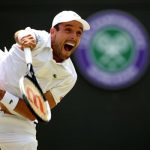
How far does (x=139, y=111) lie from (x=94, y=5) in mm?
1171

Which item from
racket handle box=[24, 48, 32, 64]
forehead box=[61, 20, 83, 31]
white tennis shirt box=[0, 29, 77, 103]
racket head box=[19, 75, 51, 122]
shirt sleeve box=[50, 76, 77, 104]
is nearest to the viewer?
racket head box=[19, 75, 51, 122]

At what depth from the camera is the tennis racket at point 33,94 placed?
3988 mm

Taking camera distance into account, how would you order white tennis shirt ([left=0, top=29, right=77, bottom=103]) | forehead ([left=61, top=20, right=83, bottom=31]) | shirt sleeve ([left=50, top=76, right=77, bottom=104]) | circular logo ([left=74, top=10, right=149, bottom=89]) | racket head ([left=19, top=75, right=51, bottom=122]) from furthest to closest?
circular logo ([left=74, top=10, right=149, bottom=89]) < shirt sleeve ([left=50, top=76, right=77, bottom=104]) < forehead ([left=61, top=20, right=83, bottom=31]) < white tennis shirt ([left=0, top=29, right=77, bottom=103]) < racket head ([left=19, top=75, right=51, bottom=122])

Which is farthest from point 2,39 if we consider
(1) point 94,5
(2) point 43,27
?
(1) point 94,5

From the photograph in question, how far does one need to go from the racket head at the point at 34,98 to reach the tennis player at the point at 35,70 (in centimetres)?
27

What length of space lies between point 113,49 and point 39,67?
8.39 feet

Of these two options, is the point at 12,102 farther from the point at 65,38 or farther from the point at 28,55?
the point at 65,38

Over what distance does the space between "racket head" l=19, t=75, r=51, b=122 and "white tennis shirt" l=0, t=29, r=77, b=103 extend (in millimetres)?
287

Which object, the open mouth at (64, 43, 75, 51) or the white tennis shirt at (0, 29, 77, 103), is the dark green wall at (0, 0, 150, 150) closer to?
the white tennis shirt at (0, 29, 77, 103)

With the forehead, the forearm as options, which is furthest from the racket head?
the forehead

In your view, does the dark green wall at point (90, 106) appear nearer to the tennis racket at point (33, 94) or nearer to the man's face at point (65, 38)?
the man's face at point (65, 38)

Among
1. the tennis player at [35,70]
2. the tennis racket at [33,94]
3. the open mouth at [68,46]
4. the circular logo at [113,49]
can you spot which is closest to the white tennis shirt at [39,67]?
the tennis player at [35,70]

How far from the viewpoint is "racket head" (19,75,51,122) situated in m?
3.97

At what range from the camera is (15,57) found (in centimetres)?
445
